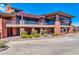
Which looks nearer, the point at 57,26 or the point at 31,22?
the point at 57,26

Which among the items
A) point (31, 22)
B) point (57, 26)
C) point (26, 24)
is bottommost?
point (57, 26)

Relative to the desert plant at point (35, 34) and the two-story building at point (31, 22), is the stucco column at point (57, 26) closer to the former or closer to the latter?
the two-story building at point (31, 22)

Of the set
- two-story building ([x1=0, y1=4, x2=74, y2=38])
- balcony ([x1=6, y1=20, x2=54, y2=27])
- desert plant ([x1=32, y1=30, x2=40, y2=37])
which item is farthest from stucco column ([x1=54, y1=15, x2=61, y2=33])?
desert plant ([x1=32, y1=30, x2=40, y2=37])

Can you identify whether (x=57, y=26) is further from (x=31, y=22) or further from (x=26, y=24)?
(x=26, y=24)

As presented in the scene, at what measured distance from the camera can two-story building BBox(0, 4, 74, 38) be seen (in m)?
12.0

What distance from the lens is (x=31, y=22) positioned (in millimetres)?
13352

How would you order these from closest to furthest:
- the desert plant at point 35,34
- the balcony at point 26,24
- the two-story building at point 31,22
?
the two-story building at point 31,22, the balcony at point 26,24, the desert plant at point 35,34

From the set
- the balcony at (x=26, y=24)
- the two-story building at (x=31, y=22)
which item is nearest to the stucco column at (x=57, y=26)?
the two-story building at (x=31, y=22)

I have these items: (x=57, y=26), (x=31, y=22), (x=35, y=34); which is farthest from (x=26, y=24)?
(x=57, y=26)

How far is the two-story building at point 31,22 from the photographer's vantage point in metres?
12.0

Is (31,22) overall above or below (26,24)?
above

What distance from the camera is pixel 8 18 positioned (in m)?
13.3

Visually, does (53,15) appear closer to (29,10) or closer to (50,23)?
(50,23)
